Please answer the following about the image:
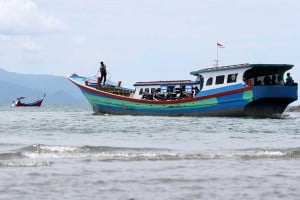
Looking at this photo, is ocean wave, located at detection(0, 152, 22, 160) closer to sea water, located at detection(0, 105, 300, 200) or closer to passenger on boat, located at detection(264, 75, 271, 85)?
sea water, located at detection(0, 105, 300, 200)

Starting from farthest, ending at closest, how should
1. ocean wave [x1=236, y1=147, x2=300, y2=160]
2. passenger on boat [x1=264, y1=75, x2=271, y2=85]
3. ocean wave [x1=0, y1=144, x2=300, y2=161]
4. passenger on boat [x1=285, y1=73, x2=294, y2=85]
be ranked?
passenger on boat [x1=285, y1=73, x2=294, y2=85] → passenger on boat [x1=264, y1=75, x2=271, y2=85] → ocean wave [x1=236, y1=147, x2=300, y2=160] → ocean wave [x1=0, y1=144, x2=300, y2=161]

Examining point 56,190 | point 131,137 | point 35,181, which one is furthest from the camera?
point 131,137

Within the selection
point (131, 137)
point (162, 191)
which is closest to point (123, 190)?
point (162, 191)

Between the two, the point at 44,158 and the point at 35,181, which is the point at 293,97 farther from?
the point at 35,181

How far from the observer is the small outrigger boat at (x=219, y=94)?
35.8 meters

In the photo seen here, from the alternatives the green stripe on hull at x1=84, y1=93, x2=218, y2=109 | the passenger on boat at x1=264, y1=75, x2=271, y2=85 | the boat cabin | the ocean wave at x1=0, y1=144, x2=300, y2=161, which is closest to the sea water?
the ocean wave at x1=0, y1=144, x2=300, y2=161

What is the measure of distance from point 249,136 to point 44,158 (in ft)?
35.0

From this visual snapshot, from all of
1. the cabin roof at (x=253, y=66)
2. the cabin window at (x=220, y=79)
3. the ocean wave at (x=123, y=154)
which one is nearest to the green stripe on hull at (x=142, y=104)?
the cabin window at (x=220, y=79)

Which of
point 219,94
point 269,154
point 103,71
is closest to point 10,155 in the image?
point 269,154

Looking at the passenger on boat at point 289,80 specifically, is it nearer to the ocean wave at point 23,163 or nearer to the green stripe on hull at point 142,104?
the green stripe on hull at point 142,104

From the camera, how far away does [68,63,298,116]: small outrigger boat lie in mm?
35750

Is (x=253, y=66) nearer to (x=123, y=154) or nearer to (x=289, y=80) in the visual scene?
(x=289, y=80)

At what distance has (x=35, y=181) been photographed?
10.9 metres

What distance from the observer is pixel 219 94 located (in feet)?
120
